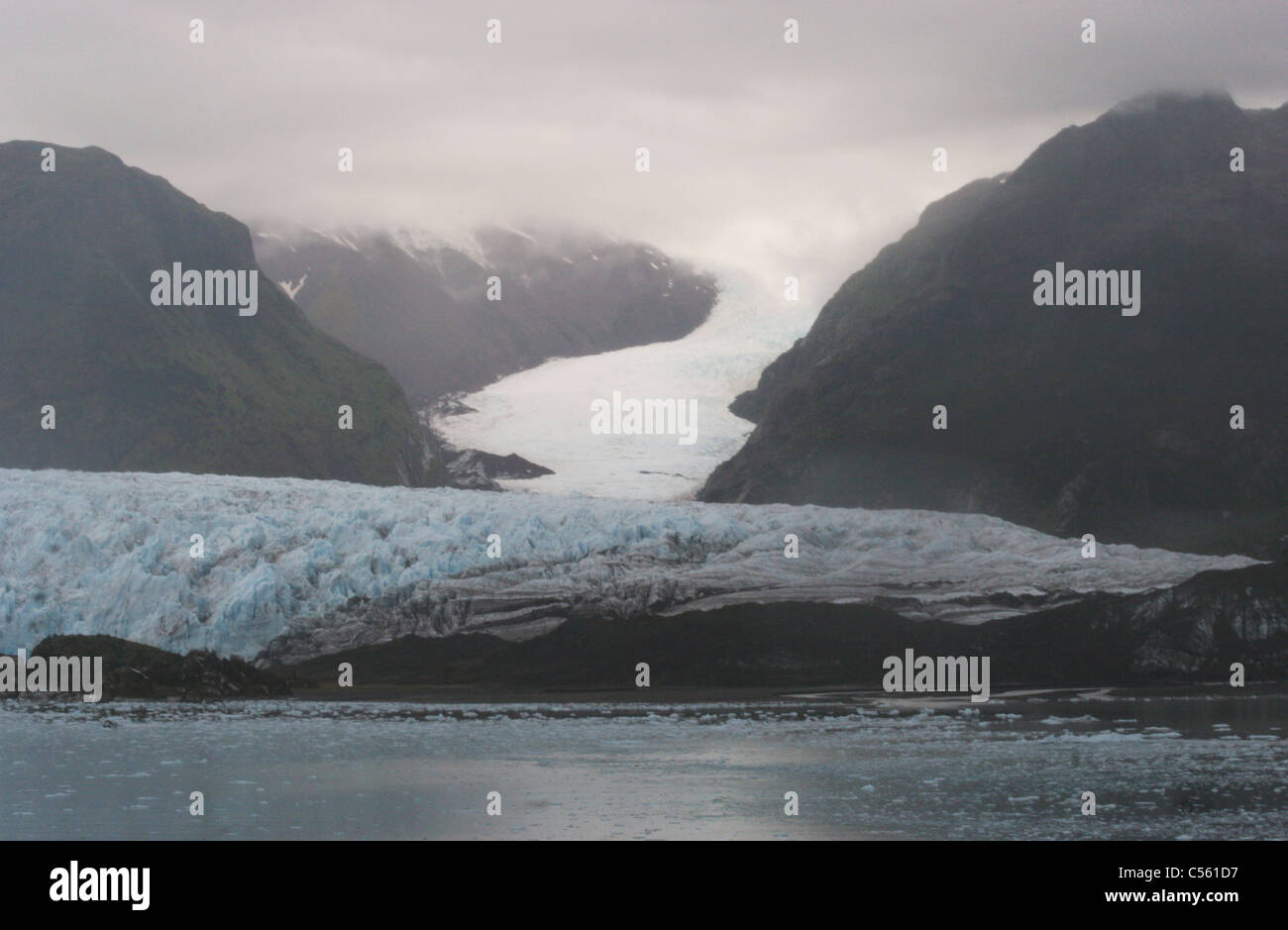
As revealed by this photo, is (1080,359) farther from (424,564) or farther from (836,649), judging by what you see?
(424,564)

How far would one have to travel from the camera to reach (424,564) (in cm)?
4650

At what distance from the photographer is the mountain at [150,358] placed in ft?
339

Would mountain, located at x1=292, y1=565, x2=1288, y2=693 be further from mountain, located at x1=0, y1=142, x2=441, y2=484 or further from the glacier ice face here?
mountain, located at x1=0, y1=142, x2=441, y2=484

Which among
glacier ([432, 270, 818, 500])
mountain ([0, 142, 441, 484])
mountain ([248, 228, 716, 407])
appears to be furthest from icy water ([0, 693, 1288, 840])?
mountain ([248, 228, 716, 407])

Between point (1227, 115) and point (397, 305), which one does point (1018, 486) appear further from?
point (397, 305)

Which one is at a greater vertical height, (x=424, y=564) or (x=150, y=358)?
(x=150, y=358)

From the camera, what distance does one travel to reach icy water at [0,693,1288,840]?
2092cm

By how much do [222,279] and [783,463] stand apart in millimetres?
47374

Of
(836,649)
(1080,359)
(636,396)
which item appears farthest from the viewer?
(636,396)

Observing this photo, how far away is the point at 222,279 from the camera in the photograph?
11838 centimetres

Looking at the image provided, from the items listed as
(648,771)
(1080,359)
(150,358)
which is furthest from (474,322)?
(648,771)

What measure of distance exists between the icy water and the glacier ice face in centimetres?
667

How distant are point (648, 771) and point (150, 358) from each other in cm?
8891

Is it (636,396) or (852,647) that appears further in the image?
(636,396)
